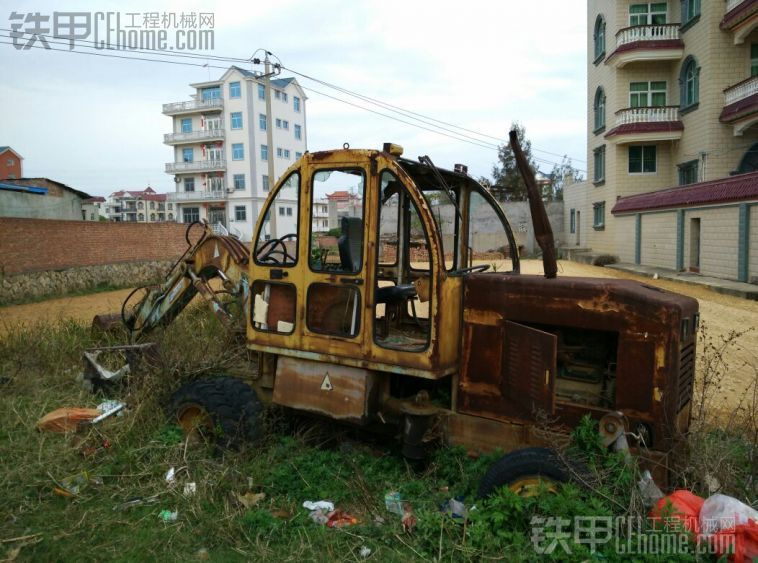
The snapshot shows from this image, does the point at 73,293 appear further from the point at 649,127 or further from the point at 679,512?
the point at 649,127

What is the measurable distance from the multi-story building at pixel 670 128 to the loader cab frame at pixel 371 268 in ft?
47.2

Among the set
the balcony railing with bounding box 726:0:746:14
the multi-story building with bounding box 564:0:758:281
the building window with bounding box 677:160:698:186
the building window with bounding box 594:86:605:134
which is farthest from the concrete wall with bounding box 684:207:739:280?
the building window with bounding box 594:86:605:134

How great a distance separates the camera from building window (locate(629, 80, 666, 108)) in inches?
1010

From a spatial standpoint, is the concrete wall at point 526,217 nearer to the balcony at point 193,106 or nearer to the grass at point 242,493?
the grass at point 242,493

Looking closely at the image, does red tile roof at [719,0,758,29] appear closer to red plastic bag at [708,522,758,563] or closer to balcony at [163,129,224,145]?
red plastic bag at [708,522,758,563]

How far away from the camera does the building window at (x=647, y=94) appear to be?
25.7 meters

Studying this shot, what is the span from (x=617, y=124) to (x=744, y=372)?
20.8m

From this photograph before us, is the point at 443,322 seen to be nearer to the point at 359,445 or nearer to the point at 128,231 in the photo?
the point at 359,445

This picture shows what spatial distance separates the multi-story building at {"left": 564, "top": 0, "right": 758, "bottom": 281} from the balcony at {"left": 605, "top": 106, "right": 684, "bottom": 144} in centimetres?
4

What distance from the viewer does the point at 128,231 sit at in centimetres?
2425

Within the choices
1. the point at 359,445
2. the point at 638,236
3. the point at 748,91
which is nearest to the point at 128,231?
the point at 638,236

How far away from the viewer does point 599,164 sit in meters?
28.5

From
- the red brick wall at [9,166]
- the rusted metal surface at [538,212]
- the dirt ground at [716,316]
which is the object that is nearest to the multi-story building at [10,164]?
the red brick wall at [9,166]

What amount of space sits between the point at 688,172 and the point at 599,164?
478 cm
